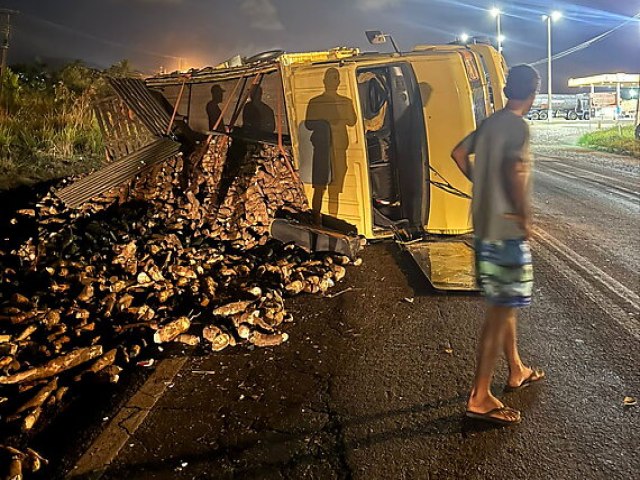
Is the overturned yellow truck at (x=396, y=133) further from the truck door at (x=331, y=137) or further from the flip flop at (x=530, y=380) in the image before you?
the flip flop at (x=530, y=380)

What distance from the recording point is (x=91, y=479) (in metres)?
2.72

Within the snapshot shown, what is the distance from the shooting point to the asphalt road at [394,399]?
280 centimetres

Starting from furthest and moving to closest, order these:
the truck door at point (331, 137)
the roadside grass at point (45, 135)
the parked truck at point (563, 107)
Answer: the parked truck at point (563, 107), the roadside grass at point (45, 135), the truck door at point (331, 137)

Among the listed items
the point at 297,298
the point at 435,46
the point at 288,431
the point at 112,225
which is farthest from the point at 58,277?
the point at 435,46

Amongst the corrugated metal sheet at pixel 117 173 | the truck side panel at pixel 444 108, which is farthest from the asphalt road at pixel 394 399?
the corrugated metal sheet at pixel 117 173

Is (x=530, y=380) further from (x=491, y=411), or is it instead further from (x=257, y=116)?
(x=257, y=116)

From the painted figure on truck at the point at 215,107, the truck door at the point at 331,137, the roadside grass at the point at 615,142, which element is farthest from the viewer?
the roadside grass at the point at 615,142

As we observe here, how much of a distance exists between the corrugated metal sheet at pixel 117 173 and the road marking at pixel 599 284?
16.4ft

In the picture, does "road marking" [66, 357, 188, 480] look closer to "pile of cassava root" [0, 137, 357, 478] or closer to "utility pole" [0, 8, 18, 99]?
"pile of cassava root" [0, 137, 357, 478]

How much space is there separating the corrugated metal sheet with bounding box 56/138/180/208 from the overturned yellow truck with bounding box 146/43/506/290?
1577 millimetres

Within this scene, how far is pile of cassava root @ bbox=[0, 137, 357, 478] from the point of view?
374cm

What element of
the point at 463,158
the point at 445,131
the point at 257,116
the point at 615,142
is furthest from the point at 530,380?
the point at 615,142

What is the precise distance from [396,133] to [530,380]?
366cm

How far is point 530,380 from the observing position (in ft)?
11.6
